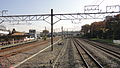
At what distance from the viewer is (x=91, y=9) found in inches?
1286

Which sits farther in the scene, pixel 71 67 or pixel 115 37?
pixel 115 37

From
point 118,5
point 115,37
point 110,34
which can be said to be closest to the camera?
point 118,5

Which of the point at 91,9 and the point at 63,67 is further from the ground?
the point at 91,9

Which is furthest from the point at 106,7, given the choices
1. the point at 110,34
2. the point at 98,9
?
the point at 110,34

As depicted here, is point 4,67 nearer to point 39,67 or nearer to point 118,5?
point 39,67

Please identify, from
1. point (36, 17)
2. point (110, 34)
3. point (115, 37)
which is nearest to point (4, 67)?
point (36, 17)

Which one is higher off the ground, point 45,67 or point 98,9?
point 98,9

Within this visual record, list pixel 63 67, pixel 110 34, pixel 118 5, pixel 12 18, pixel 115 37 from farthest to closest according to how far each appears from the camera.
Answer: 1. pixel 110 34
2. pixel 115 37
3. pixel 12 18
4. pixel 118 5
5. pixel 63 67

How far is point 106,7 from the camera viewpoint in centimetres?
3144

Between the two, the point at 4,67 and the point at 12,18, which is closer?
the point at 4,67

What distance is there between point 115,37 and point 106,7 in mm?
35323

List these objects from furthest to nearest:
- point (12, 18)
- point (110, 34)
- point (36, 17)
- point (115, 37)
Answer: point (110, 34) < point (115, 37) < point (12, 18) < point (36, 17)

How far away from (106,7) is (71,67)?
64.6 ft

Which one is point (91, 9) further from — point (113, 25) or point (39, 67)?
point (113, 25)
